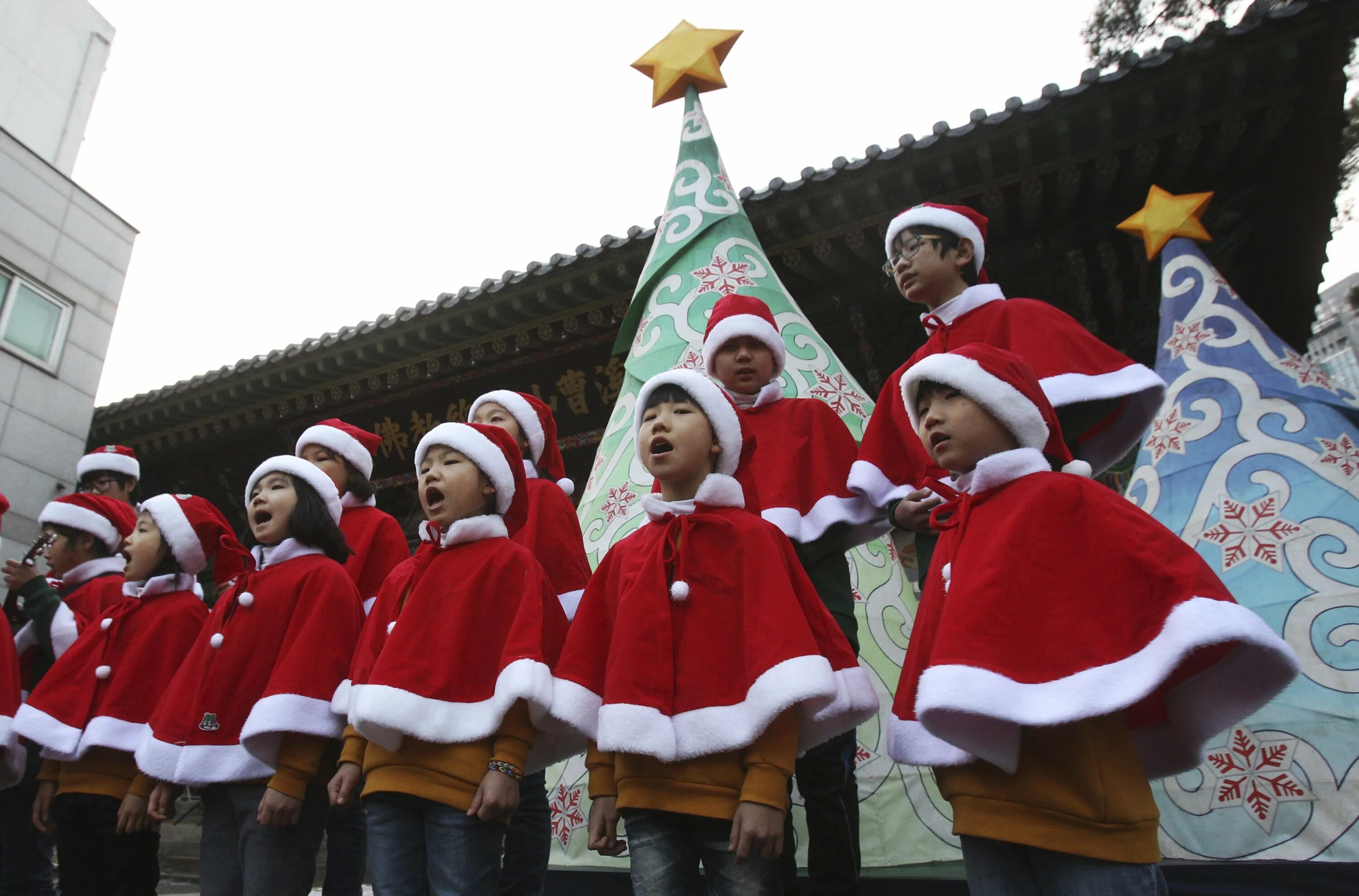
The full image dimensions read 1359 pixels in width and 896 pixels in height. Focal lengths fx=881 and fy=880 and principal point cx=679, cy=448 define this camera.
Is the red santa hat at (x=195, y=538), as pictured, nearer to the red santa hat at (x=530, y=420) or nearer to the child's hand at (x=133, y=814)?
the child's hand at (x=133, y=814)

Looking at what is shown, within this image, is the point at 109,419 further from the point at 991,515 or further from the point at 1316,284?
the point at 1316,284

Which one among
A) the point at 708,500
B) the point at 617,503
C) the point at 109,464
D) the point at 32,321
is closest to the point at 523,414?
the point at 617,503

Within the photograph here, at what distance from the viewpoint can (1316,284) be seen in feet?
19.3

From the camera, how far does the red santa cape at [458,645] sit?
2146mm

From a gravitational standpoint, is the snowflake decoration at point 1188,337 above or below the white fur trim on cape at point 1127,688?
above

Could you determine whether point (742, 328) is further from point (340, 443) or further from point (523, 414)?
point (340, 443)

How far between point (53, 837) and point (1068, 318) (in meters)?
4.33

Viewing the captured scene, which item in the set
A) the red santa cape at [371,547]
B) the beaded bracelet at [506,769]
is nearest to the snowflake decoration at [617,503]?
the red santa cape at [371,547]

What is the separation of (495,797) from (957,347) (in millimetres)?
1782

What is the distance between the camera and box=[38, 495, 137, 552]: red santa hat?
4.04 meters

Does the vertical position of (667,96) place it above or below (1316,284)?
above

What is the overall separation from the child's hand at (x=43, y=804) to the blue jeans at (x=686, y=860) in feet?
8.31

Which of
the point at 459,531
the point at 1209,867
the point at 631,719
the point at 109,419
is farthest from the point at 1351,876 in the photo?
the point at 109,419

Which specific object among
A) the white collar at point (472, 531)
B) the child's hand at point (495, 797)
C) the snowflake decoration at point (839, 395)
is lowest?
the child's hand at point (495, 797)
